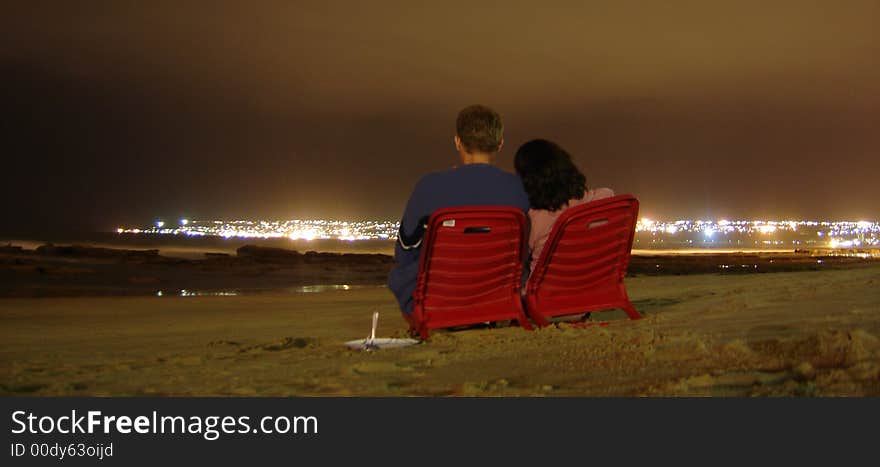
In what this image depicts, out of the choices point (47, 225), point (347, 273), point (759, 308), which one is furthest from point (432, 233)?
point (47, 225)

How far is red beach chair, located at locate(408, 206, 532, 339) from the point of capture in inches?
214

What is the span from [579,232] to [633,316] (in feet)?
3.08

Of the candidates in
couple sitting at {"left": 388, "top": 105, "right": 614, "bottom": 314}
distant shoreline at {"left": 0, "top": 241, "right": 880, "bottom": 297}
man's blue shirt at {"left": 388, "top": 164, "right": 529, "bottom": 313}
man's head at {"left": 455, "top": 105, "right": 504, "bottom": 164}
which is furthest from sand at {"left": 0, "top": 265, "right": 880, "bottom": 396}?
distant shoreline at {"left": 0, "top": 241, "right": 880, "bottom": 297}

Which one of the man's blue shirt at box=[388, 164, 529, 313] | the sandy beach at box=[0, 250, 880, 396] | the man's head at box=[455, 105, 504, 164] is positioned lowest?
the sandy beach at box=[0, 250, 880, 396]

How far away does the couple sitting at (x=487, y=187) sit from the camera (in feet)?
18.1

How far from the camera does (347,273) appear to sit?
21516 millimetres

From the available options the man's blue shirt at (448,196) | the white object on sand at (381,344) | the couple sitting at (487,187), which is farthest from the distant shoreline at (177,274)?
the couple sitting at (487,187)

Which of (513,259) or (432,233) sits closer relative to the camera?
(432,233)

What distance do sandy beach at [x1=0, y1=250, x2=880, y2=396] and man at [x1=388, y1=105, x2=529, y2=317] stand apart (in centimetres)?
69

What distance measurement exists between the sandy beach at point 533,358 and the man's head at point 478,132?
125cm

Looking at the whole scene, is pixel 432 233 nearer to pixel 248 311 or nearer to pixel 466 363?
pixel 466 363

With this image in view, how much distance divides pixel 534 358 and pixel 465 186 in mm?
1368

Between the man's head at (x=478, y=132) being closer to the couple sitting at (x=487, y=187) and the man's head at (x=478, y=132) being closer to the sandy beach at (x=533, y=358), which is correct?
the couple sitting at (x=487, y=187)

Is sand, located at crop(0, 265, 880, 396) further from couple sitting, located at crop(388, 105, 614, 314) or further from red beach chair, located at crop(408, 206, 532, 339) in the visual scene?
couple sitting, located at crop(388, 105, 614, 314)
